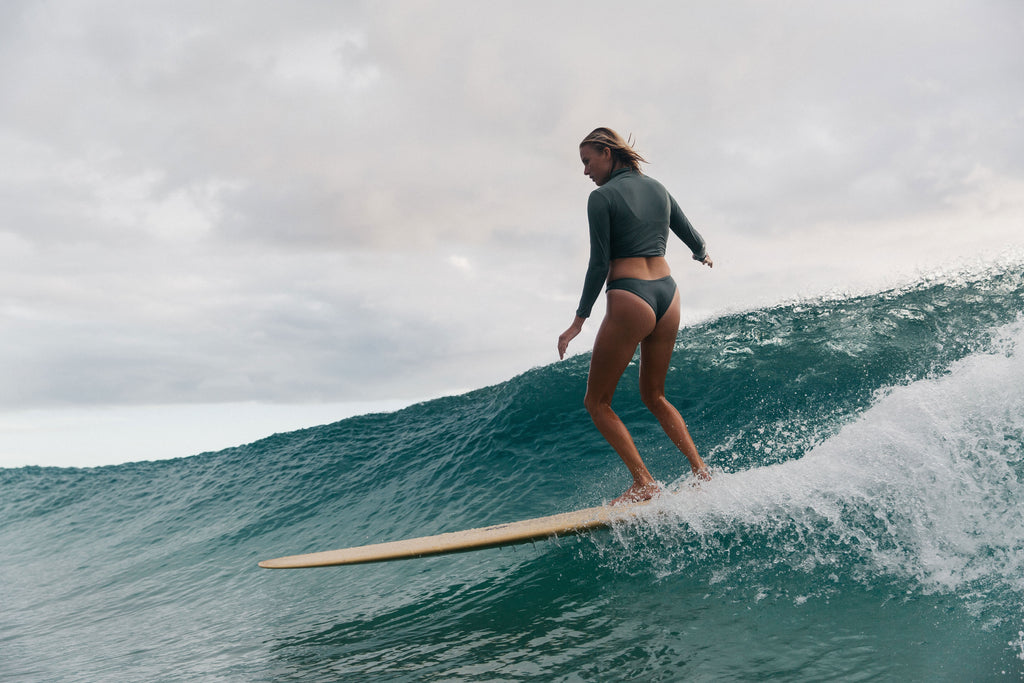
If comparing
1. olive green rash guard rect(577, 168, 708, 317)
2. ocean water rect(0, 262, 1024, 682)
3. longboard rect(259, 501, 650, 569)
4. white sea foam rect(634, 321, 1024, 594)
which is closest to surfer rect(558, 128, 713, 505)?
olive green rash guard rect(577, 168, 708, 317)

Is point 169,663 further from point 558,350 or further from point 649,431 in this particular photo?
point 649,431

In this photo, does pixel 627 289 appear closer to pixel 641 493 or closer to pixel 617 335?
pixel 617 335

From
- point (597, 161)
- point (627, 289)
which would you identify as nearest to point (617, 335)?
point (627, 289)

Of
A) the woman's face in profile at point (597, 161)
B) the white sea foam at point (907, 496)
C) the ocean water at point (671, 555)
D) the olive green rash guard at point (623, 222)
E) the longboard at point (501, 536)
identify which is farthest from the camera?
the woman's face in profile at point (597, 161)

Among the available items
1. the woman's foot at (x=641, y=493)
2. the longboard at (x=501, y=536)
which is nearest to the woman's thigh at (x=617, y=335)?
the woman's foot at (x=641, y=493)

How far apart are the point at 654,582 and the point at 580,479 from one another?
257 centimetres

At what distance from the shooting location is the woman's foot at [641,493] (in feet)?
11.5

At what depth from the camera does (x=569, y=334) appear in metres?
3.41

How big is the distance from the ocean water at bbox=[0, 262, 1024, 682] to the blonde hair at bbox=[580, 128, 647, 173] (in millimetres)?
1894

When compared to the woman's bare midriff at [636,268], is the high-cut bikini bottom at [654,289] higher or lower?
lower

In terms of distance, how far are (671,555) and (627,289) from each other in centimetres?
150

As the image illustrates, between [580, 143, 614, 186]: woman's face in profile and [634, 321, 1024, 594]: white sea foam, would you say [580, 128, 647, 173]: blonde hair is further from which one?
[634, 321, 1024, 594]: white sea foam

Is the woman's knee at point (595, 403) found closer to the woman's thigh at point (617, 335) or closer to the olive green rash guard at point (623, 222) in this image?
the woman's thigh at point (617, 335)

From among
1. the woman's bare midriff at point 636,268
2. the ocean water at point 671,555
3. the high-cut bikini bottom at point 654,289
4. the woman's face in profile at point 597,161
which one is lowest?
the ocean water at point 671,555
